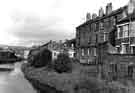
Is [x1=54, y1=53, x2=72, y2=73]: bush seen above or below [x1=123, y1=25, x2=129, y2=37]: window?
below

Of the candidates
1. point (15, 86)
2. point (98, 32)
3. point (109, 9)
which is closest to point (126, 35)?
point (98, 32)

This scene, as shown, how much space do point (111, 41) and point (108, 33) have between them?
2346 millimetres

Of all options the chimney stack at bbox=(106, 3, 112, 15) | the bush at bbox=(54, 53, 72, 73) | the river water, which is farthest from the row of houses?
the river water

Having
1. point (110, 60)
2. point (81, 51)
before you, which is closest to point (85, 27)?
point (81, 51)

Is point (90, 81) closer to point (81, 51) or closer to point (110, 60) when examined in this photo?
point (110, 60)

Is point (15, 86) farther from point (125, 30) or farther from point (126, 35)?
point (125, 30)

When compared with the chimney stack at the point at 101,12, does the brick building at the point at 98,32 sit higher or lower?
lower

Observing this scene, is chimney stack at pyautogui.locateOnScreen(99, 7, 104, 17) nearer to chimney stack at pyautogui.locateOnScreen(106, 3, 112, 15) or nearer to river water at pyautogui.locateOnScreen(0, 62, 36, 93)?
chimney stack at pyautogui.locateOnScreen(106, 3, 112, 15)

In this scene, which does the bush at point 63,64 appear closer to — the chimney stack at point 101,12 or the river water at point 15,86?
the river water at point 15,86

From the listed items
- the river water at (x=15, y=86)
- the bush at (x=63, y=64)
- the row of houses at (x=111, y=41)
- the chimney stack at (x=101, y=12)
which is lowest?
the river water at (x=15, y=86)

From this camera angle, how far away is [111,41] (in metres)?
36.0

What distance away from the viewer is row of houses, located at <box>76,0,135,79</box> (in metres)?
24.1

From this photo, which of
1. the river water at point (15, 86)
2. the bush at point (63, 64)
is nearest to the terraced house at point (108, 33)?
the bush at point (63, 64)

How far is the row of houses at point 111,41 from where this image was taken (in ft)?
79.2
